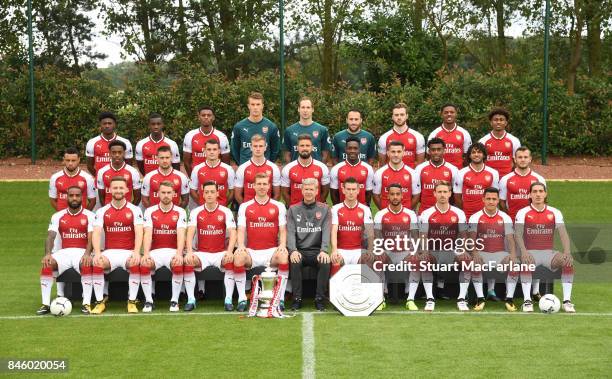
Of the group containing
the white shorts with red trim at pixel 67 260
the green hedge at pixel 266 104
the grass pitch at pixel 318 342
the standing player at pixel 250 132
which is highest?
the green hedge at pixel 266 104

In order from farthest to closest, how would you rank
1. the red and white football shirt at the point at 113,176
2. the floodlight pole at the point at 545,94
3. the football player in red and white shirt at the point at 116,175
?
1. the floodlight pole at the point at 545,94
2. the red and white football shirt at the point at 113,176
3. the football player in red and white shirt at the point at 116,175

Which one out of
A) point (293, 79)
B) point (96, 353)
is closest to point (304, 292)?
point (96, 353)

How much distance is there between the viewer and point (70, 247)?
10102 millimetres

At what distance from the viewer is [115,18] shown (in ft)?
84.6

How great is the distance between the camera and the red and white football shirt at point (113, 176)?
11250mm

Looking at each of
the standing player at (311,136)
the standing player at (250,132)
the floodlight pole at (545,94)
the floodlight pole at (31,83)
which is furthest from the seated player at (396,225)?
the floodlight pole at (31,83)

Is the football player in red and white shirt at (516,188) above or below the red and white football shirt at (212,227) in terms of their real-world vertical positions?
above

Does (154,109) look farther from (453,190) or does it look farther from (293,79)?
(453,190)

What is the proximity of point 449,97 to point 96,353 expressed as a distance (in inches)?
552

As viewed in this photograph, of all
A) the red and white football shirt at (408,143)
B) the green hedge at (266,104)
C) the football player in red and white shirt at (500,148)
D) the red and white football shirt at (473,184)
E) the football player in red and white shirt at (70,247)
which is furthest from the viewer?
the green hedge at (266,104)

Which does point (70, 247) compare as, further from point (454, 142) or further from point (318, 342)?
point (454, 142)

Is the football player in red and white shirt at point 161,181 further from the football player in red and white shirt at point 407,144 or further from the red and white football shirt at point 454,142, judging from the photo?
the red and white football shirt at point 454,142

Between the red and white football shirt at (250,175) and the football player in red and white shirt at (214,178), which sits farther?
the football player in red and white shirt at (214,178)

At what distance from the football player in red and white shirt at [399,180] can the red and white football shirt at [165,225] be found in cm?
234
